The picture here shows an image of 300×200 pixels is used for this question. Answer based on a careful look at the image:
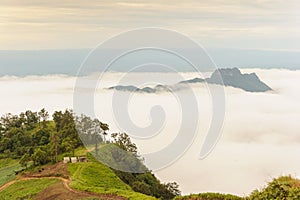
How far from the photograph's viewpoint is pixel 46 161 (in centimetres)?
3681

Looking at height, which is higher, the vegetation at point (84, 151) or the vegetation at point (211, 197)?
the vegetation at point (84, 151)

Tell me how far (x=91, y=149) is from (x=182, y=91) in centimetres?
1708

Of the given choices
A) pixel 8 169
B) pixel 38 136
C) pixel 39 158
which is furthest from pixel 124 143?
pixel 38 136

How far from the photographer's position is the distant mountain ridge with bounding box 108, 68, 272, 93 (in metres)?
24.5

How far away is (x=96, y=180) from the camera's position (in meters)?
27.5

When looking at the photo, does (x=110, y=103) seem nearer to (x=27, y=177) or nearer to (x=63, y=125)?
(x=27, y=177)

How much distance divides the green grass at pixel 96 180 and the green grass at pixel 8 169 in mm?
7211

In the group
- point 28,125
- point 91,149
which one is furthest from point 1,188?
point 28,125

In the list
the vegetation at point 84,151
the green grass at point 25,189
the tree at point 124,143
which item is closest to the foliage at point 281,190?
the vegetation at point 84,151

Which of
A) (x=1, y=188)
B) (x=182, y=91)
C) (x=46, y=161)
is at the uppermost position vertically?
(x=182, y=91)

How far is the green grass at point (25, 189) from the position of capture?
26688 millimetres

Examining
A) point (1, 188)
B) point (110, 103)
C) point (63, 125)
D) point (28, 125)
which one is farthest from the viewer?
point (28, 125)

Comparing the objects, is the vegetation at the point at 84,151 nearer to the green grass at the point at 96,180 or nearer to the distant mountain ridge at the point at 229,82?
the green grass at the point at 96,180

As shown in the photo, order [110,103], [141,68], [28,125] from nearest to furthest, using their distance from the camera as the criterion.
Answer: [141,68] → [110,103] → [28,125]
